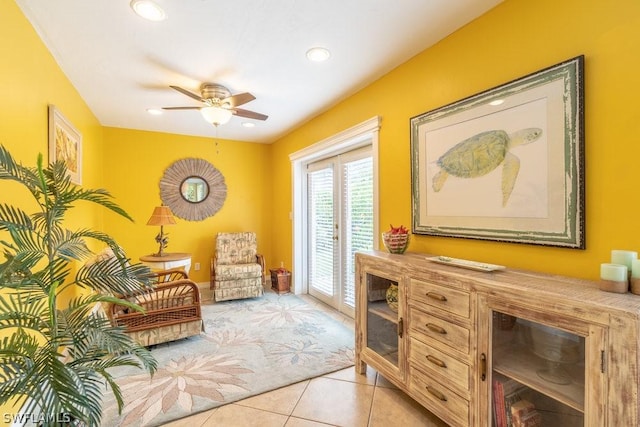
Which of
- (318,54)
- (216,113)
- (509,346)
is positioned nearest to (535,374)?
(509,346)

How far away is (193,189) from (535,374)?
185 inches

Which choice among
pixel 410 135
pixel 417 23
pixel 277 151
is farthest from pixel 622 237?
pixel 277 151

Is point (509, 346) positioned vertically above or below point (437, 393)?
above

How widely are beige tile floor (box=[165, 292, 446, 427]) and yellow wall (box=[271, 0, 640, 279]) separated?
1.06m

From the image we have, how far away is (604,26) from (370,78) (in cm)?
→ 163

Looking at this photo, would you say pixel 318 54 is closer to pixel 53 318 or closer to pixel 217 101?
pixel 217 101

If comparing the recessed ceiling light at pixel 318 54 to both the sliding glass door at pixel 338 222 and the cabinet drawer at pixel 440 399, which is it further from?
the cabinet drawer at pixel 440 399

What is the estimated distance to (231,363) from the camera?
8.09ft

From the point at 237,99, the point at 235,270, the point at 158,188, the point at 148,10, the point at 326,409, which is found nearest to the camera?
the point at 148,10

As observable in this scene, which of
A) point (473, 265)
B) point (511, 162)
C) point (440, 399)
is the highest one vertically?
point (511, 162)

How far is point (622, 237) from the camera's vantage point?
51.1 inches

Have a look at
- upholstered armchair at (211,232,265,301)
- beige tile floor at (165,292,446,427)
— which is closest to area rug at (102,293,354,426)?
beige tile floor at (165,292,446,427)

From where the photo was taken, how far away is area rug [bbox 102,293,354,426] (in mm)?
1949

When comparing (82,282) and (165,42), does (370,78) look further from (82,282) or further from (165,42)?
(82,282)
